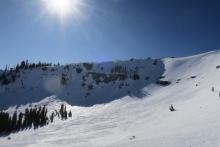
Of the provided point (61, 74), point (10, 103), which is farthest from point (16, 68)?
point (10, 103)

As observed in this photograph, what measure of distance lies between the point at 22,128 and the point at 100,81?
44907mm

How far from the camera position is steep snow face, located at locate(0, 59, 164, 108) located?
91644 mm

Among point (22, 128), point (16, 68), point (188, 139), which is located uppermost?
point (16, 68)

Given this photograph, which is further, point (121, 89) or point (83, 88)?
point (83, 88)

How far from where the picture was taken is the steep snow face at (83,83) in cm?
9164

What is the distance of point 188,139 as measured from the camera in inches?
707

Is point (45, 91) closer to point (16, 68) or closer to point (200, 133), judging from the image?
point (16, 68)

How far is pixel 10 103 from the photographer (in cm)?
9856

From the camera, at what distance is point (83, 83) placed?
10469 centimetres

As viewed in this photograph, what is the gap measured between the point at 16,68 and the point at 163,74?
283 ft

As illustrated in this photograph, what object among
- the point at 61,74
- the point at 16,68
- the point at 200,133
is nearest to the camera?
the point at 200,133

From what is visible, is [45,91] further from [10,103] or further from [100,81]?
[100,81]

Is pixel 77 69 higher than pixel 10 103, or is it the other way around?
pixel 77 69

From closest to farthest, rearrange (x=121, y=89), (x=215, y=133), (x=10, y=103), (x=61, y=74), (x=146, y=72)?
(x=215, y=133)
(x=121, y=89)
(x=10, y=103)
(x=146, y=72)
(x=61, y=74)
